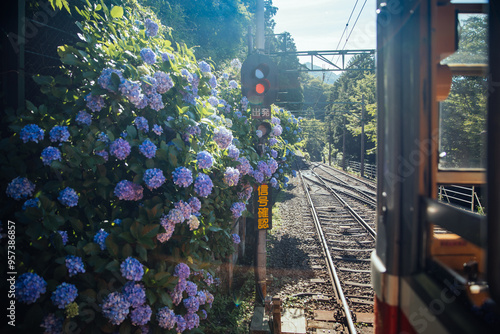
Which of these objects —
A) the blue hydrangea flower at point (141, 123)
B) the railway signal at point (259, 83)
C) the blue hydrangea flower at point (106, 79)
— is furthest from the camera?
the railway signal at point (259, 83)

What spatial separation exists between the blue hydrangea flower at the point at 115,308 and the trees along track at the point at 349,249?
3.67 m

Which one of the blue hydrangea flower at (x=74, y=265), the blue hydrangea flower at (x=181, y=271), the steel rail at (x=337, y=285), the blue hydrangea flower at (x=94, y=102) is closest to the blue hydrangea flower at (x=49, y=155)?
the blue hydrangea flower at (x=94, y=102)

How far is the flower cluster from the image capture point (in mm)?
1878

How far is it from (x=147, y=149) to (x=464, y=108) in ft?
6.28

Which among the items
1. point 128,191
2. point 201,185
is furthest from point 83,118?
point 201,185

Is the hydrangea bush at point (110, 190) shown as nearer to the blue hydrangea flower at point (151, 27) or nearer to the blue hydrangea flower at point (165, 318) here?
the blue hydrangea flower at point (165, 318)

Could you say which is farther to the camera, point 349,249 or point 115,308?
point 349,249

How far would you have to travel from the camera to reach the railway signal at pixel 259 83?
16.1 feet

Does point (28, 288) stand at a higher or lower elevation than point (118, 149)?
lower

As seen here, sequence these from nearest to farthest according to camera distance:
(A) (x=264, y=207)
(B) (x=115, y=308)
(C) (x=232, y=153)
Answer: (B) (x=115, y=308), (C) (x=232, y=153), (A) (x=264, y=207)

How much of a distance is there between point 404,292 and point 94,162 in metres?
1.92

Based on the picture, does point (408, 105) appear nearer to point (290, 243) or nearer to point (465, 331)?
point (465, 331)

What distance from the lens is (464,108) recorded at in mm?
1711

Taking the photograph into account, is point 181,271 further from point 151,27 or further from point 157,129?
point 151,27
